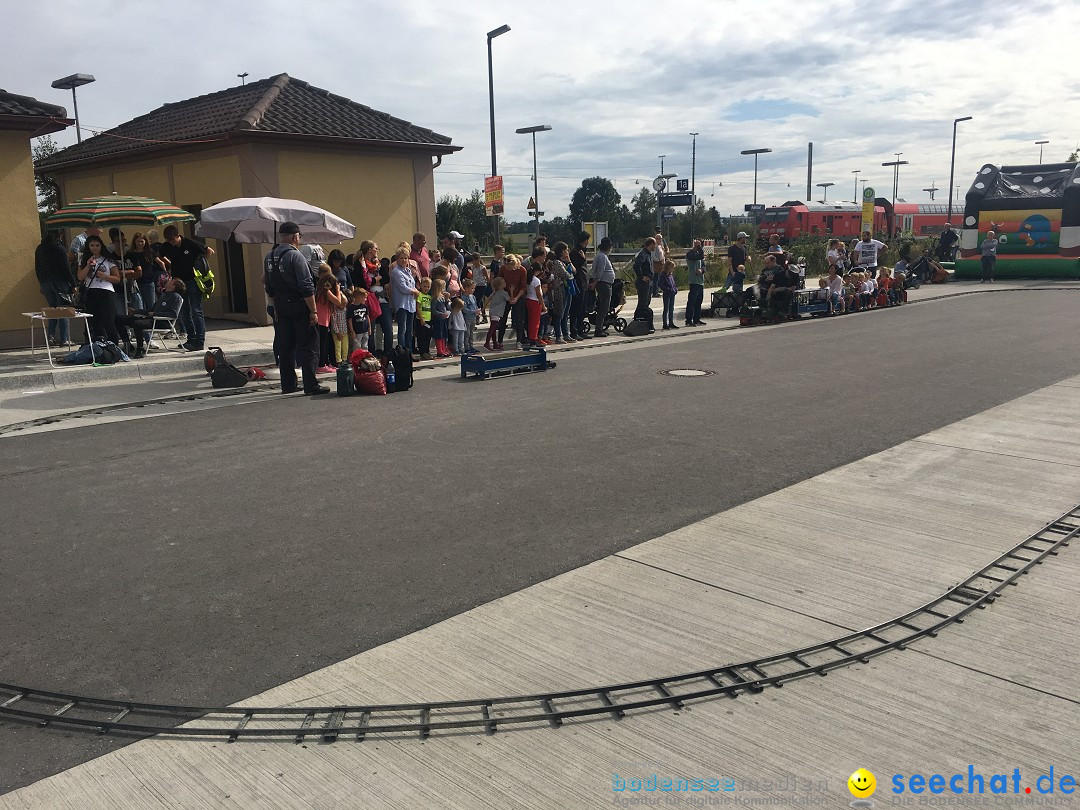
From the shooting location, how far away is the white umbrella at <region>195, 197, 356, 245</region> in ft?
40.3

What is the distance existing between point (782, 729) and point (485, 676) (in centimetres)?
123

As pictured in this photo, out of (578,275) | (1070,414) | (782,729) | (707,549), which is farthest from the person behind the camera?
(578,275)

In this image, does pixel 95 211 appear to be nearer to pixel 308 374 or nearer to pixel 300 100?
pixel 308 374

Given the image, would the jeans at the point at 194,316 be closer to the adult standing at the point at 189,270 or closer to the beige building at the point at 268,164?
the adult standing at the point at 189,270

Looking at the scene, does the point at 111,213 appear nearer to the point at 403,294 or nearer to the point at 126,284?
the point at 126,284

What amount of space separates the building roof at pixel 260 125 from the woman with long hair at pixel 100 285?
17.0 feet

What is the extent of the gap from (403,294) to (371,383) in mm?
2676

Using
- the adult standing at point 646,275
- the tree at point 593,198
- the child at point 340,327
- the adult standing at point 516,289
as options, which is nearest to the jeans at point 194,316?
the child at point 340,327

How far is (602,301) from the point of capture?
17.3 metres

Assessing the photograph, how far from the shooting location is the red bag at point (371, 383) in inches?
424

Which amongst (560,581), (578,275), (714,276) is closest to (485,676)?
(560,581)

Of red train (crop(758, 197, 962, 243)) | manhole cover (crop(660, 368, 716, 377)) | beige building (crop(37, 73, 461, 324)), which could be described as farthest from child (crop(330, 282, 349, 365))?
red train (crop(758, 197, 962, 243))

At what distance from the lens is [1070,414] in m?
8.98

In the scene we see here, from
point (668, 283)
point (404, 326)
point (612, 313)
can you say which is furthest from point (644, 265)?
point (404, 326)
